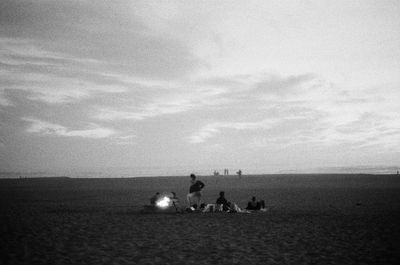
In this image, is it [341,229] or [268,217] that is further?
[268,217]

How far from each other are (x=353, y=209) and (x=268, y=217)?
6.97 m

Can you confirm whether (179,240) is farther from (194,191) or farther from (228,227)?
(194,191)

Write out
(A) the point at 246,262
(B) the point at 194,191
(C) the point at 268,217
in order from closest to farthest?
1. (A) the point at 246,262
2. (C) the point at 268,217
3. (B) the point at 194,191

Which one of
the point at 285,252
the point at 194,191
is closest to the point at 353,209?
the point at 194,191

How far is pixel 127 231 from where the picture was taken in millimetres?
14680

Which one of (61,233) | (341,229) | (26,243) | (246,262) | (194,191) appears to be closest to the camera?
(246,262)

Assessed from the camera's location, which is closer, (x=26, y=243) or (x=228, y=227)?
(x=26, y=243)

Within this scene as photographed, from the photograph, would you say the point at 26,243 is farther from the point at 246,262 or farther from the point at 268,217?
the point at 268,217

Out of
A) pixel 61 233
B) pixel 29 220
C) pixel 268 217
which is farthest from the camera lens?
pixel 268 217

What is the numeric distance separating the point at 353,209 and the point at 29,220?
64.4ft

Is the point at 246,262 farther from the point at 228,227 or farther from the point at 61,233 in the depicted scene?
the point at 61,233

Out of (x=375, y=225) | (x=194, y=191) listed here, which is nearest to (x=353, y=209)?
(x=375, y=225)

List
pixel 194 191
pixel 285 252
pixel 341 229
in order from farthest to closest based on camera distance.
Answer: pixel 194 191 < pixel 341 229 < pixel 285 252

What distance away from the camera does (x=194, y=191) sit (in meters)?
22.2
